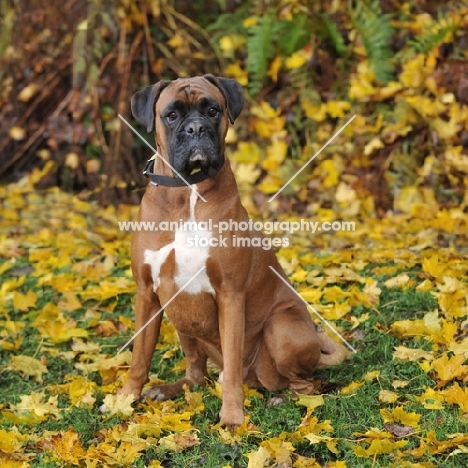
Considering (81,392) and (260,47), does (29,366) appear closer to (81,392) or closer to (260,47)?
(81,392)

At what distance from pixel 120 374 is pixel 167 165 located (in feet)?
Answer: 4.01

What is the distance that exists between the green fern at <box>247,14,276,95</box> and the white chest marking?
13.6ft

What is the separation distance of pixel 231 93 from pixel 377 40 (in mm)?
3856

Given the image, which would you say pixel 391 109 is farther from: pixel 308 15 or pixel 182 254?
pixel 182 254

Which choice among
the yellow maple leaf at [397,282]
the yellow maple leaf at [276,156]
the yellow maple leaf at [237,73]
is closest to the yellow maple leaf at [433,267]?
the yellow maple leaf at [397,282]

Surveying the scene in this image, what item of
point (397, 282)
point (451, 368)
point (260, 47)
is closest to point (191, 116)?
point (451, 368)

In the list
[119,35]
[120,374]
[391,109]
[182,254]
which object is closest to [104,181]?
[119,35]

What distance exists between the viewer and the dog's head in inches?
137

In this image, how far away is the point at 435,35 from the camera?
7004 mm

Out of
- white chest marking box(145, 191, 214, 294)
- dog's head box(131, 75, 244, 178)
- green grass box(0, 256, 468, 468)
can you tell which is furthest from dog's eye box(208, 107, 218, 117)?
green grass box(0, 256, 468, 468)

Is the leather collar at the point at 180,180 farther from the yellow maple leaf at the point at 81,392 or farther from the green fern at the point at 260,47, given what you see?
the green fern at the point at 260,47

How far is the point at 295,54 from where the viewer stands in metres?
7.56

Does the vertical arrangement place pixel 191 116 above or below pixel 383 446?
above

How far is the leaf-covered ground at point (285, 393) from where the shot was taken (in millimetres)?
3078
